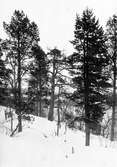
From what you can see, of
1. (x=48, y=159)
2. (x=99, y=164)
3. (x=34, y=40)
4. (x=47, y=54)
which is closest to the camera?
(x=99, y=164)

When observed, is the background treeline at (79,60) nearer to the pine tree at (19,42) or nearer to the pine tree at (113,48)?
the pine tree at (19,42)

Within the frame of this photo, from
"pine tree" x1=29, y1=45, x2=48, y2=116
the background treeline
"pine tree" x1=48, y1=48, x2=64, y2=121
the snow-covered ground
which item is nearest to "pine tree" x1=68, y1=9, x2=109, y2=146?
the background treeline

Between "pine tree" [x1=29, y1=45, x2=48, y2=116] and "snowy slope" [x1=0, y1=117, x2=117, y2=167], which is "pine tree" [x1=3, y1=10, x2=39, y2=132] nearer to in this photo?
"pine tree" [x1=29, y1=45, x2=48, y2=116]

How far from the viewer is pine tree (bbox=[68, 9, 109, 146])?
14.2 meters

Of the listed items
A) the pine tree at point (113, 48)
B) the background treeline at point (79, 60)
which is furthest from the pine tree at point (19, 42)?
the pine tree at point (113, 48)

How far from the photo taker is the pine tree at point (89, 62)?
46.6 feet

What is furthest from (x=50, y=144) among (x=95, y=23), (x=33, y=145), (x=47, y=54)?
(x=47, y=54)

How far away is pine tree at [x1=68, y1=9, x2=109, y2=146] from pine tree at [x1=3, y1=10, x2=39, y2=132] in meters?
3.32

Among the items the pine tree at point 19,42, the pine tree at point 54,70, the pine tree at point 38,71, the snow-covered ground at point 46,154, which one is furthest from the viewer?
the pine tree at point 54,70

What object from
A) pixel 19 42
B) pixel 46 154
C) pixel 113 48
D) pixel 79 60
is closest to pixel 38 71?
pixel 19 42

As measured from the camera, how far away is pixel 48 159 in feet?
34.0

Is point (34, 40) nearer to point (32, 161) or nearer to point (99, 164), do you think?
point (32, 161)

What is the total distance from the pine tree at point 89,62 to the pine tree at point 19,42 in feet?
10.9

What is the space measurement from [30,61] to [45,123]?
25.4 ft
